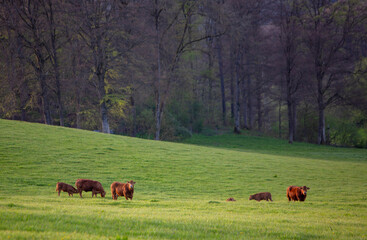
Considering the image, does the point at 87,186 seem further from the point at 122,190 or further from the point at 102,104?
the point at 102,104

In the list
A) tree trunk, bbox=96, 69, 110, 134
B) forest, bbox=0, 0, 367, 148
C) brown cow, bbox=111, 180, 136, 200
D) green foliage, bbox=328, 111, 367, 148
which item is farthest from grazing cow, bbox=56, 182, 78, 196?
green foliage, bbox=328, 111, 367, 148

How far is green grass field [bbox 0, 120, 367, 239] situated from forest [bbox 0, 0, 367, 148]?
37.5ft

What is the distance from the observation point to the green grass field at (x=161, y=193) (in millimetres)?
6723

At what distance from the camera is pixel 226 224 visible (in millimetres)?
7520

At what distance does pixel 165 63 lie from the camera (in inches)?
1838

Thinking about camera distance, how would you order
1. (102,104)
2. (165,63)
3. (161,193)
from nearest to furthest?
(161,193) → (102,104) → (165,63)

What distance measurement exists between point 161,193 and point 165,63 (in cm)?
3405

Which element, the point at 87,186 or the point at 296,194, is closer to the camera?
the point at 87,186

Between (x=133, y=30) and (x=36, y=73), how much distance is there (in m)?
12.5

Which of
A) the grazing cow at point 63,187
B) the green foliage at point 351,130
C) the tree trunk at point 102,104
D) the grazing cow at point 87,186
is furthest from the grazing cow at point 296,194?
the green foliage at point 351,130

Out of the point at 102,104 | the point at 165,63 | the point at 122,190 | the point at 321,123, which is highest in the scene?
the point at 165,63

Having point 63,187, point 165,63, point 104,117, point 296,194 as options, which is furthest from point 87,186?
point 165,63

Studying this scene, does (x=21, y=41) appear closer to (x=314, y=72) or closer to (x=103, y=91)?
(x=103, y=91)

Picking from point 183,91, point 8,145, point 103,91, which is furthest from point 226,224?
point 183,91
